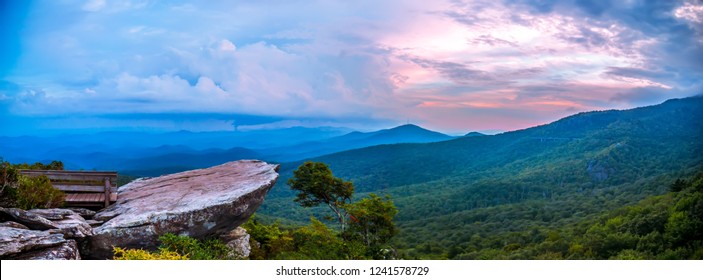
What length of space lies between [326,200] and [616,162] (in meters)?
47.6

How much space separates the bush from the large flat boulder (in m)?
0.74

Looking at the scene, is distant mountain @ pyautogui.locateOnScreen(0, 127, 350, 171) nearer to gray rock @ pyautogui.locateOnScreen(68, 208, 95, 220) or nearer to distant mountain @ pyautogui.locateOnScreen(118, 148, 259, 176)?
distant mountain @ pyautogui.locateOnScreen(118, 148, 259, 176)

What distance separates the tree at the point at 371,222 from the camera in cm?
1162

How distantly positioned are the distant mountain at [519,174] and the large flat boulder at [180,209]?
16.1m

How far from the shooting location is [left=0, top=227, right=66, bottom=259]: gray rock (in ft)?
22.4

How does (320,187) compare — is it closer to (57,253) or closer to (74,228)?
(74,228)

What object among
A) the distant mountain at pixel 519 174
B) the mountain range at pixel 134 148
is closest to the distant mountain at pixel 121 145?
the mountain range at pixel 134 148

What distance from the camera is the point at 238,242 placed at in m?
9.66

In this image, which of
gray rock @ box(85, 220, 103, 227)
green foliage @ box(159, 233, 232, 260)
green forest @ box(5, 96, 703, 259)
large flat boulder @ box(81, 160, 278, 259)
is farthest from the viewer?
green forest @ box(5, 96, 703, 259)

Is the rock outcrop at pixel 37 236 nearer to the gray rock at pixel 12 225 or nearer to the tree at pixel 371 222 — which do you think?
the gray rock at pixel 12 225

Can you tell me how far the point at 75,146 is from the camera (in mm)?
15477

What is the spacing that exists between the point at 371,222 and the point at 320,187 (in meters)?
1.55

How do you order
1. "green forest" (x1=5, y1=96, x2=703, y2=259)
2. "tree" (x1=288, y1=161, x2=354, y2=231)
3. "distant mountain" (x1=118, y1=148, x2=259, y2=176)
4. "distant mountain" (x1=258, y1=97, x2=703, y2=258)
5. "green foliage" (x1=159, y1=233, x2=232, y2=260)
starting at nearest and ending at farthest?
"green foliage" (x1=159, y1=233, x2=232, y2=260), "green forest" (x1=5, y1=96, x2=703, y2=259), "tree" (x1=288, y1=161, x2=354, y2=231), "distant mountain" (x1=118, y1=148, x2=259, y2=176), "distant mountain" (x1=258, y1=97, x2=703, y2=258)

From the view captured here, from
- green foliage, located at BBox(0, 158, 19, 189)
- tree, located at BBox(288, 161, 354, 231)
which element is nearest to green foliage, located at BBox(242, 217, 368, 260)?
tree, located at BBox(288, 161, 354, 231)
